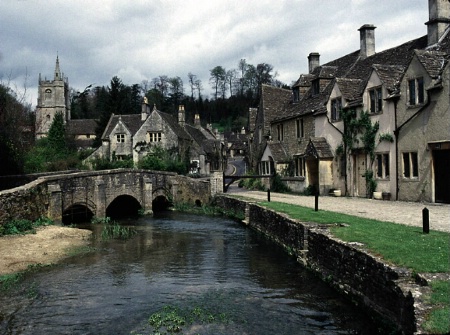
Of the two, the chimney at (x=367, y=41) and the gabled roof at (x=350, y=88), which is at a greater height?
the chimney at (x=367, y=41)

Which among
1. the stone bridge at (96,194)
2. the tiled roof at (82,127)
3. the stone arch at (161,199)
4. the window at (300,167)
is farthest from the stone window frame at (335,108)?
the tiled roof at (82,127)

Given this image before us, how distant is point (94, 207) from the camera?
90.7 feet

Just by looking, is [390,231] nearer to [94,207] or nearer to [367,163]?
[367,163]

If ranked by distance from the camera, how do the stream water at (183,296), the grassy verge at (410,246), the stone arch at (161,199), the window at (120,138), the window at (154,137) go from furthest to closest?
the window at (120,138)
the window at (154,137)
the stone arch at (161,199)
the stream water at (183,296)
the grassy verge at (410,246)

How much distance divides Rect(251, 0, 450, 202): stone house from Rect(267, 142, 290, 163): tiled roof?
1.27ft

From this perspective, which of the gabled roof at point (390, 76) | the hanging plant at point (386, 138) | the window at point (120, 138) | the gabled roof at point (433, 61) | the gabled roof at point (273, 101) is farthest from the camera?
the window at point (120, 138)

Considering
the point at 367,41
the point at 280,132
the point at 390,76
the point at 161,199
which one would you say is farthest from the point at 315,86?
the point at 161,199

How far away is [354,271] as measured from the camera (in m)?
10.4

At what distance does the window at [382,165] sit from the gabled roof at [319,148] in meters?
4.79

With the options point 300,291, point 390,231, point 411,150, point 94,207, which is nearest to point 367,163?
point 411,150

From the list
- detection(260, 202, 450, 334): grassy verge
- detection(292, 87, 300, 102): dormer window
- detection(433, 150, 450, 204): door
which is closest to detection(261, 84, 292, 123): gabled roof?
detection(292, 87, 300, 102): dormer window

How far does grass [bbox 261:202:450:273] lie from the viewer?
8.62 m

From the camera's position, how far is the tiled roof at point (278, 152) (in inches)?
1377

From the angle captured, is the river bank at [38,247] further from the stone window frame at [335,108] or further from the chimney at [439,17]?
the chimney at [439,17]
